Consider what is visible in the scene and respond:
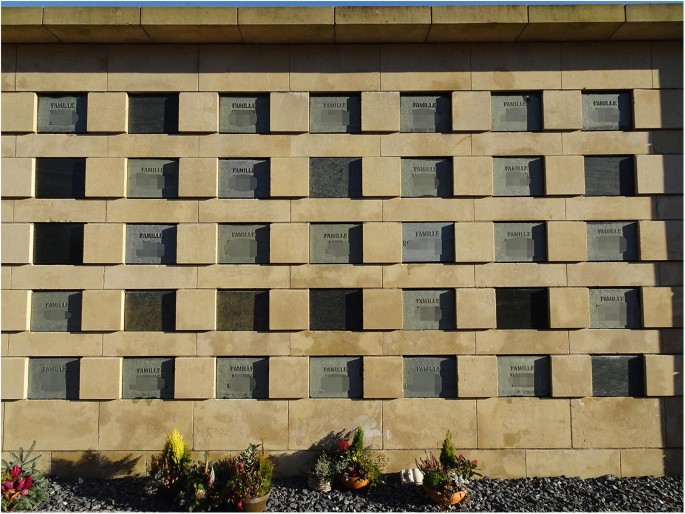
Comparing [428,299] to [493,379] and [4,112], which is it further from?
[4,112]

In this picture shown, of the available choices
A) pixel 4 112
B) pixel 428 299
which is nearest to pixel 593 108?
pixel 428 299

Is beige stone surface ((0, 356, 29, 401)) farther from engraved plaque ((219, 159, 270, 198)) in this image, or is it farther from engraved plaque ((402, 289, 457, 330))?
engraved plaque ((402, 289, 457, 330))

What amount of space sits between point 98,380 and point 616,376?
10.3 metres

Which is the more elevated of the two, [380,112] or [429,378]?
[380,112]

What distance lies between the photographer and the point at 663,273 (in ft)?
32.2

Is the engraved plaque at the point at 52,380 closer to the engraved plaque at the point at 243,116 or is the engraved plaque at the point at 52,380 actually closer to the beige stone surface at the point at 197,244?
the beige stone surface at the point at 197,244

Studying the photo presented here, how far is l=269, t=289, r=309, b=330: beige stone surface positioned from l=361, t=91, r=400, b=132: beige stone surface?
3.75m

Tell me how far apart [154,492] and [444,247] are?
716 cm

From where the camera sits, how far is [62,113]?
1009cm

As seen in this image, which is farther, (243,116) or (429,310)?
(243,116)

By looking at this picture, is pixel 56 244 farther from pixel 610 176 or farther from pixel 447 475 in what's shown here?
pixel 610 176

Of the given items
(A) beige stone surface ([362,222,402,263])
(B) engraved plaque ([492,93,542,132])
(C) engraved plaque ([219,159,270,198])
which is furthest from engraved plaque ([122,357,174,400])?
(B) engraved plaque ([492,93,542,132])

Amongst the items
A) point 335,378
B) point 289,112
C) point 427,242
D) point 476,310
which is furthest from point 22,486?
point 476,310

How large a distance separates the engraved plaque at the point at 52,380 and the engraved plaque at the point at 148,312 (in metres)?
1.36
